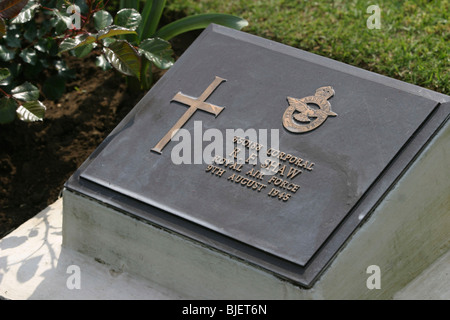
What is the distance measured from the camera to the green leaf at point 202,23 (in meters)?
3.83

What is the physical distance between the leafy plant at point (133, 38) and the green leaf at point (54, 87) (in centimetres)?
36

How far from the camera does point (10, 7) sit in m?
3.25

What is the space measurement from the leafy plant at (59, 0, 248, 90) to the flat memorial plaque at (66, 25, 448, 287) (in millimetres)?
152

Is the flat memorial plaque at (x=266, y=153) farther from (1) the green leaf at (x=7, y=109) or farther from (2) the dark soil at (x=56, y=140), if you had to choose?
(2) the dark soil at (x=56, y=140)

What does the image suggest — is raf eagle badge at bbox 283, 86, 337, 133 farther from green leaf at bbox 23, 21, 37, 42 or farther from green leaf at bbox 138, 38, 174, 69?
green leaf at bbox 23, 21, 37, 42

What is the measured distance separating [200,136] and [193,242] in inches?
18.5

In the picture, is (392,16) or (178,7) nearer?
(392,16)

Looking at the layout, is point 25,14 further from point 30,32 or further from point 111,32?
point 111,32

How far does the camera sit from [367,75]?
3.19 m

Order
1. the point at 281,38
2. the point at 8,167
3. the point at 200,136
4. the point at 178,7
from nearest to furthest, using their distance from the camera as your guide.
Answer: the point at 200,136, the point at 8,167, the point at 281,38, the point at 178,7

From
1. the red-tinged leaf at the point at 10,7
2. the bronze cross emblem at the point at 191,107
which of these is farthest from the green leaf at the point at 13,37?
the bronze cross emblem at the point at 191,107

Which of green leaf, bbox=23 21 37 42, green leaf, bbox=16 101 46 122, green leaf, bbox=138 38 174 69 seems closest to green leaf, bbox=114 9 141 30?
green leaf, bbox=138 38 174 69

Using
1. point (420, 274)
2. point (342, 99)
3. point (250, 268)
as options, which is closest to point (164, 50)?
point (342, 99)
